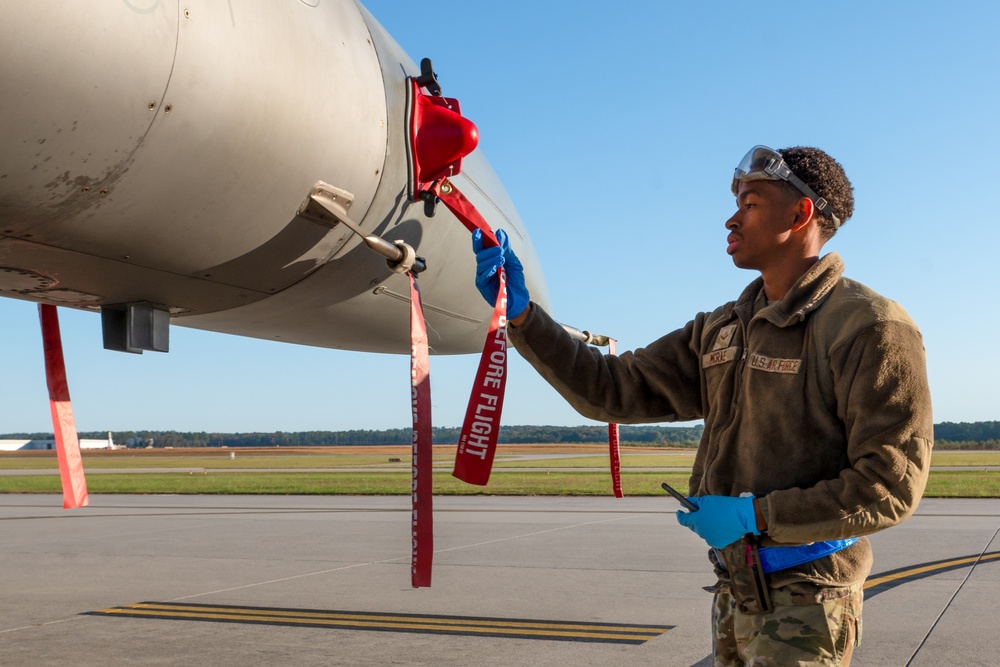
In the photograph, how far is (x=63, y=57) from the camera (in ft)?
7.45

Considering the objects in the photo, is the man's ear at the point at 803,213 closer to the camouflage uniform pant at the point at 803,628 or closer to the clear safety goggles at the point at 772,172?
the clear safety goggles at the point at 772,172

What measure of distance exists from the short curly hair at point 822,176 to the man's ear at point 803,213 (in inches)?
1.4

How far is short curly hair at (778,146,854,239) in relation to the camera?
2.75m

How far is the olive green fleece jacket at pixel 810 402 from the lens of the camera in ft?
7.66

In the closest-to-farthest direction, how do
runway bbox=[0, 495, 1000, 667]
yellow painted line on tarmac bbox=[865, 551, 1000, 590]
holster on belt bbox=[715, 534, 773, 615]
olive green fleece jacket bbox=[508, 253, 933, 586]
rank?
olive green fleece jacket bbox=[508, 253, 933, 586] < holster on belt bbox=[715, 534, 773, 615] < runway bbox=[0, 495, 1000, 667] < yellow painted line on tarmac bbox=[865, 551, 1000, 590]

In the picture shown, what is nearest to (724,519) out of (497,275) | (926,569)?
(497,275)

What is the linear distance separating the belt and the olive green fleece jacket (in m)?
0.02

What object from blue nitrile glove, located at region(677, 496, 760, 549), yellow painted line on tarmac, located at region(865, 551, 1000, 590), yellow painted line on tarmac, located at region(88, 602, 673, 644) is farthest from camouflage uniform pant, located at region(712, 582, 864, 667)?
yellow painted line on tarmac, located at region(865, 551, 1000, 590)

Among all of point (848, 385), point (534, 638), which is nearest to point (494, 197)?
point (848, 385)

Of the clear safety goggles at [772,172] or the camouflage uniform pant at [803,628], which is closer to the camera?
the camouflage uniform pant at [803,628]

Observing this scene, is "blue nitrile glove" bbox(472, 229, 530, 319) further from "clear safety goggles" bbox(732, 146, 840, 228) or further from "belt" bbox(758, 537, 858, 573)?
"belt" bbox(758, 537, 858, 573)

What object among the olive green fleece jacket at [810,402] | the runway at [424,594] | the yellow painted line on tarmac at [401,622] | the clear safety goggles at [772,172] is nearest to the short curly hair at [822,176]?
the clear safety goggles at [772,172]

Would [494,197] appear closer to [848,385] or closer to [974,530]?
[848,385]

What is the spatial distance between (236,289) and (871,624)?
5323mm
